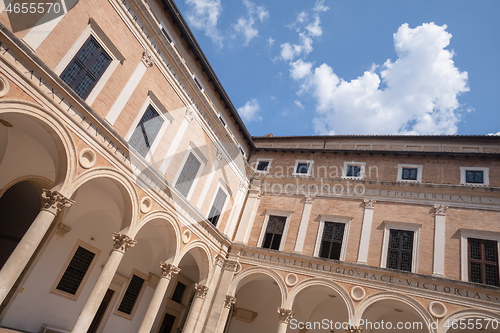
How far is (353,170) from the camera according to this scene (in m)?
17.7

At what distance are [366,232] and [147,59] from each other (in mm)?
11542

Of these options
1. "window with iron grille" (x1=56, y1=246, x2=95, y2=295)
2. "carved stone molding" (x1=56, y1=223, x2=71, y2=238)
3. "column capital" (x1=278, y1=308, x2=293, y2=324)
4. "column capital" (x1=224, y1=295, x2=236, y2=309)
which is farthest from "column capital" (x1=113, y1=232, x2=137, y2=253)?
"column capital" (x1=278, y1=308, x2=293, y2=324)

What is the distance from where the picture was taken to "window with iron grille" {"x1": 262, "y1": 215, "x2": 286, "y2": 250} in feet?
54.4

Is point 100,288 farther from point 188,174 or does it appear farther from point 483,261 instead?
point 483,261

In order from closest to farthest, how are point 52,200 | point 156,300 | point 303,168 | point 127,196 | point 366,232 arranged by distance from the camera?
point 52,200, point 127,196, point 156,300, point 366,232, point 303,168

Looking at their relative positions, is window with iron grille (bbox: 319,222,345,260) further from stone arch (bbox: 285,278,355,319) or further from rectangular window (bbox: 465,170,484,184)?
rectangular window (bbox: 465,170,484,184)

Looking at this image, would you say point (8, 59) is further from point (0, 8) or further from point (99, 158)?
point (99, 158)

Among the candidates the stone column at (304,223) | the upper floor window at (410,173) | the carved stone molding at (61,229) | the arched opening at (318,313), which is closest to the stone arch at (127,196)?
the carved stone molding at (61,229)

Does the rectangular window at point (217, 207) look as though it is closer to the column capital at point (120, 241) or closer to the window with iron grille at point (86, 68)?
the column capital at point (120, 241)

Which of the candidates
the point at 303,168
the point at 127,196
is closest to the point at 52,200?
the point at 127,196

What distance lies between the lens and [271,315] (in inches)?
674

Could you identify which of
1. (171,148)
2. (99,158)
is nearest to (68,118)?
(99,158)

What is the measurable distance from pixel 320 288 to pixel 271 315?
3755 mm

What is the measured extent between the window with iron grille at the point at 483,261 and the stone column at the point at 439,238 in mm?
968
